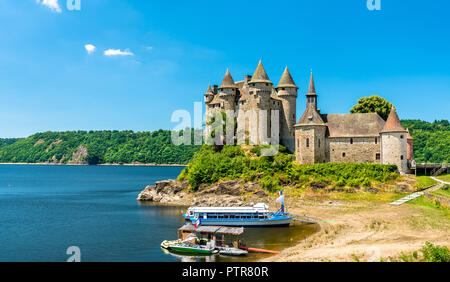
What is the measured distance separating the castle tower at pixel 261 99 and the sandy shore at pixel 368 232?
19216 mm

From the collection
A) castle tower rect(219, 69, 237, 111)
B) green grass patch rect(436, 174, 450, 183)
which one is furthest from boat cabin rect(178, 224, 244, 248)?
green grass patch rect(436, 174, 450, 183)

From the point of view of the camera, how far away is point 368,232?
37.3m

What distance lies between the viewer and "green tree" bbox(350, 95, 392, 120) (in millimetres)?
71006

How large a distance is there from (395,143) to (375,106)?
647 inches

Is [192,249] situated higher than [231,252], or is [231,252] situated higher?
[192,249]

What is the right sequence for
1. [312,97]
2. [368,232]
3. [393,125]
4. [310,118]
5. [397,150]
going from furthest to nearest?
[312,97], [310,118], [393,125], [397,150], [368,232]

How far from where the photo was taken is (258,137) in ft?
223

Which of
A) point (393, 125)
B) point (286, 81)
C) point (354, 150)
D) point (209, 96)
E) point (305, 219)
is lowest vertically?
point (305, 219)

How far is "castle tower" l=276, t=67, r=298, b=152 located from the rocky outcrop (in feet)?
41.4

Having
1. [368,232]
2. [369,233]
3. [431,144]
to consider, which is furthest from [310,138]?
[431,144]

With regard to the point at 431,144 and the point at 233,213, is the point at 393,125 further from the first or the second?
the point at 431,144
